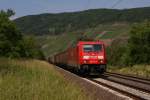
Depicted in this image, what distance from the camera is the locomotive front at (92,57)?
1287 inches

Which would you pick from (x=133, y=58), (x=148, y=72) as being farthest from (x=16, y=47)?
(x=148, y=72)

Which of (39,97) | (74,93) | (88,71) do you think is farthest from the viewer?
(88,71)

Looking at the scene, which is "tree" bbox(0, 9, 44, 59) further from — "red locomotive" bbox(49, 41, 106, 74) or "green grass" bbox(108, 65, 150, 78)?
"red locomotive" bbox(49, 41, 106, 74)

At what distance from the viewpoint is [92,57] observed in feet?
108

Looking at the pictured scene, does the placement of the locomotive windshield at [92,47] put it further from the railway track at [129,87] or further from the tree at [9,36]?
the tree at [9,36]

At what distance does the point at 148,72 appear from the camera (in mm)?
35625

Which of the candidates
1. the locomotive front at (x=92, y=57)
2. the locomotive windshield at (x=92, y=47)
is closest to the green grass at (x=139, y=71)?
the locomotive front at (x=92, y=57)

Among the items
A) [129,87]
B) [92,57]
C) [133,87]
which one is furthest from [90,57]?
[133,87]

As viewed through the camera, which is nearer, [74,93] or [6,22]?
[74,93]

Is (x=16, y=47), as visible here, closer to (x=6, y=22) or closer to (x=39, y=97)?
(x=6, y=22)

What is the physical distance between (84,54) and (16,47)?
125 feet

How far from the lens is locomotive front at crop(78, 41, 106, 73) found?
107 feet

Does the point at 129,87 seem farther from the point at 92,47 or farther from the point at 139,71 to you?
the point at 139,71

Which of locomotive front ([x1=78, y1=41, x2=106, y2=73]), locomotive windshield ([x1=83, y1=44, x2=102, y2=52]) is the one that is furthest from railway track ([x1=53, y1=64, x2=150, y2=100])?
locomotive windshield ([x1=83, y1=44, x2=102, y2=52])
